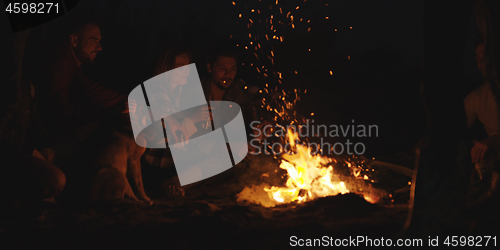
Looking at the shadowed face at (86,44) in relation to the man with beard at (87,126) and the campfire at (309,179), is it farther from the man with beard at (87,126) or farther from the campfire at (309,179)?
the campfire at (309,179)

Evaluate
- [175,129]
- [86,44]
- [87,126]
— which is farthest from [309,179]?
[86,44]

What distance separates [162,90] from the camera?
6.33 meters

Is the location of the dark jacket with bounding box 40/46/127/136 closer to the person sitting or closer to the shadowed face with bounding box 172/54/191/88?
the person sitting

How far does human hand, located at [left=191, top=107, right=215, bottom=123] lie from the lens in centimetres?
684

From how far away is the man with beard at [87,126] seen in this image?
5.50m

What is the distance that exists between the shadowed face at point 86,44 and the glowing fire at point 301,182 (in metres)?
3.23

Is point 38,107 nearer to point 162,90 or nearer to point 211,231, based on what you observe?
point 162,90

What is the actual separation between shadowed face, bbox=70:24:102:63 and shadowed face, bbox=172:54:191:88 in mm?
1228

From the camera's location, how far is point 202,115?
22.7ft

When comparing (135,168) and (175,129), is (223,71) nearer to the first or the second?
(175,129)

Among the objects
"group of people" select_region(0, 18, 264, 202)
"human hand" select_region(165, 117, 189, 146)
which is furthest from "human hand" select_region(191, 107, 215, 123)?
"group of people" select_region(0, 18, 264, 202)

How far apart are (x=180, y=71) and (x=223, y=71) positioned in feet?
3.07

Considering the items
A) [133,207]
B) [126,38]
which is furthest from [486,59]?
[126,38]

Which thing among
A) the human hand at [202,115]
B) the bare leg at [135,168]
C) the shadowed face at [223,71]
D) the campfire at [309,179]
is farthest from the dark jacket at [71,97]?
the campfire at [309,179]
